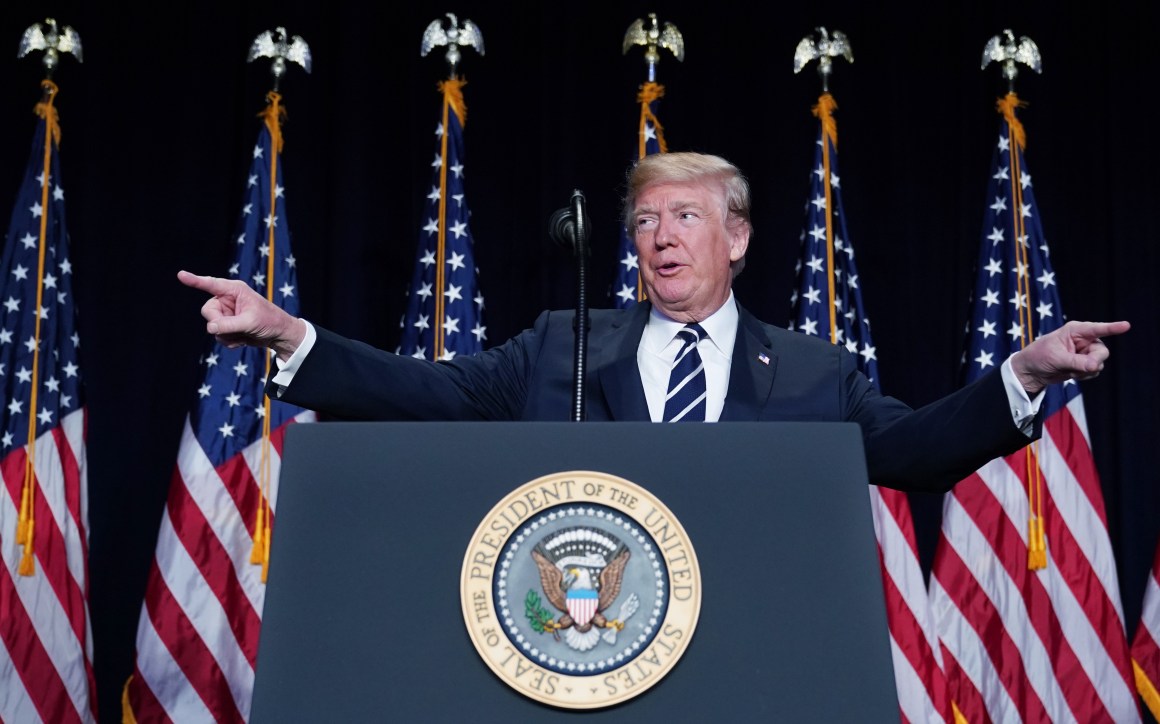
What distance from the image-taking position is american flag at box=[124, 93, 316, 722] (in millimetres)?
4098

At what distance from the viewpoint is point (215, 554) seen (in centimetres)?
417

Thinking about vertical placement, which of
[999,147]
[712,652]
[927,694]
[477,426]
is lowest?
[927,694]

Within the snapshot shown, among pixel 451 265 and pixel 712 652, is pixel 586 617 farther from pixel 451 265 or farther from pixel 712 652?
pixel 451 265

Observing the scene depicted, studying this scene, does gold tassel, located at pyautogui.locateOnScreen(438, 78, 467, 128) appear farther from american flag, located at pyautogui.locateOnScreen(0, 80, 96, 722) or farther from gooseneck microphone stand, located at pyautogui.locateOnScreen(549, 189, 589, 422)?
gooseneck microphone stand, located at pyautogui.locateOnScreen(549, 189, 589, 422)

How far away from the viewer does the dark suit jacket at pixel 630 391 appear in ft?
5.49

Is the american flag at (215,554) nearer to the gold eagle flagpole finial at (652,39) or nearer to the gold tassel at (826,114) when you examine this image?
the gold eagle flagpole finial at (652,39)

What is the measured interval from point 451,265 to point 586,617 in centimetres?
345

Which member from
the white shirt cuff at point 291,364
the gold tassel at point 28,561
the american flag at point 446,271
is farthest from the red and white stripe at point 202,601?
the white shirt cuff at point 291,364

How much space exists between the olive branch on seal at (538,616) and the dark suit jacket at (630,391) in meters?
0.51

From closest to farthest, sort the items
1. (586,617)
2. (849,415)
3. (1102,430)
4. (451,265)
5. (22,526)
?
(586,617) < (849,415) < (22,526) < (451,265) < (1102,430)

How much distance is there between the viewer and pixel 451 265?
4480mm

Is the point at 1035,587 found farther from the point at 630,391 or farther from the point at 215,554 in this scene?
the point at 630,391

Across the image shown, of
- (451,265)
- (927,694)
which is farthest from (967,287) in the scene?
(451,265)

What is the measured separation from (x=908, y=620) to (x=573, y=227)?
290 cm
